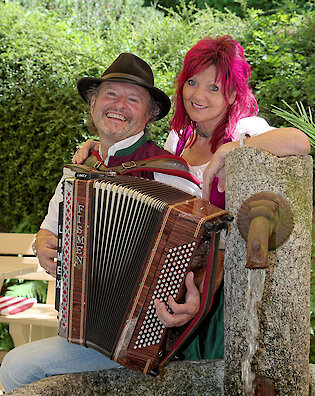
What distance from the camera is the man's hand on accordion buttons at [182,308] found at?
1.66 m

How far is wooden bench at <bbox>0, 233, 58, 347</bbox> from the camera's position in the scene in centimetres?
389

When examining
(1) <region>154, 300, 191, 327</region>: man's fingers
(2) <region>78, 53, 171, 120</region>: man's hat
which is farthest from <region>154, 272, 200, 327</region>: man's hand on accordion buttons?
(2) <region>78, 53, 171, 120</region>: man's hat

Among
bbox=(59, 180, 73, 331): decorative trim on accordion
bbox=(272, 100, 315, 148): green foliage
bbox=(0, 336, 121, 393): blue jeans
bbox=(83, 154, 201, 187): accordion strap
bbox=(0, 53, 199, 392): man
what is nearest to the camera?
bbox=(59, 180, 73, 331): decorative trim on accordion

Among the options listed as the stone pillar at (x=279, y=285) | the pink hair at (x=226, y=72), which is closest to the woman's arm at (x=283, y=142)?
the stone pillar at (x=279, y=285)

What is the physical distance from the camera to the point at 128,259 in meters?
1.75

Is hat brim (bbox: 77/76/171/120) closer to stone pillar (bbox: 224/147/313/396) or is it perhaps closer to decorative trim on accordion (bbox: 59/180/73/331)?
decorative trim on accordion (bbox: 59/180/73/331)

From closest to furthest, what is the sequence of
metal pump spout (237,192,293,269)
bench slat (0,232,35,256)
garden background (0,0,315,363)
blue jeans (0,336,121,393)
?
metal pump spout (237,192,293,269) → blue jeans (0,336,121,393) → bench slat (0,232,35,256) → garden background (0,0,315,363)

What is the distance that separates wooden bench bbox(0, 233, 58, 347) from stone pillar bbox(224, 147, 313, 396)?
242 centimetres

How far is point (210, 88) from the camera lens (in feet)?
8.28

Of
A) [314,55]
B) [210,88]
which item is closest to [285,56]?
[314,55]

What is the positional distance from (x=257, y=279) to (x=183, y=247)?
25 cm

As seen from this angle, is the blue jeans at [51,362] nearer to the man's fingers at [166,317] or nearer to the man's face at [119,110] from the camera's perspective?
the man's fingers at [166,317]

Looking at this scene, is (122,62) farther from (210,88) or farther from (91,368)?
(91,368)

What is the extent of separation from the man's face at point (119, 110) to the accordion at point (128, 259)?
24.8 inches
